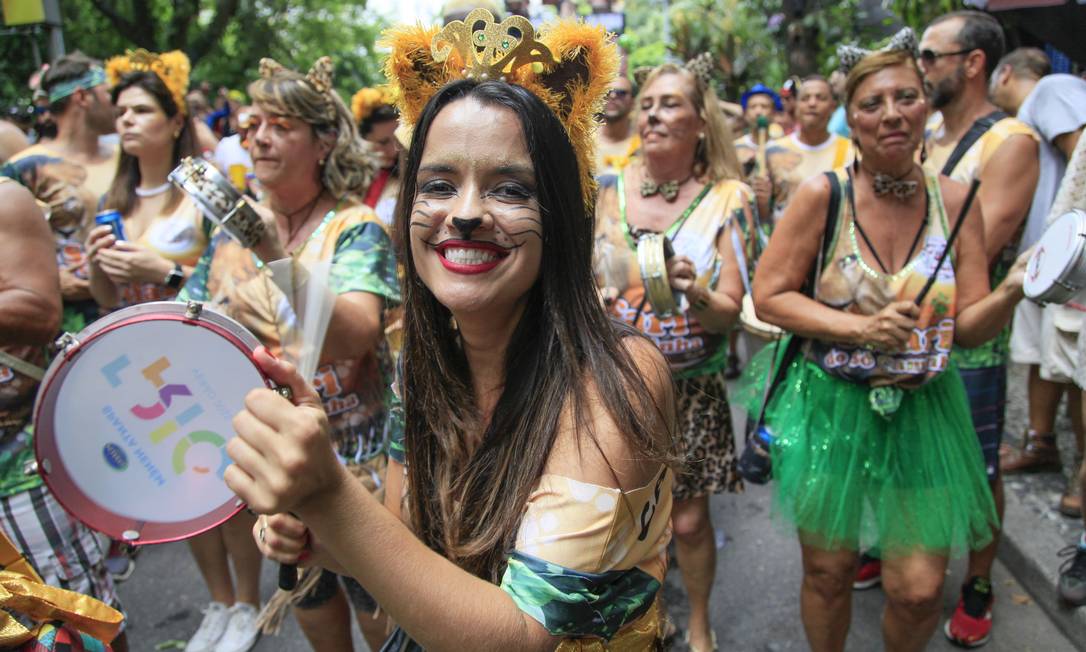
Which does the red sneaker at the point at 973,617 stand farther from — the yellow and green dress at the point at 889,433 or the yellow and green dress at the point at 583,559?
the yellow and green dress at the point at 583,559

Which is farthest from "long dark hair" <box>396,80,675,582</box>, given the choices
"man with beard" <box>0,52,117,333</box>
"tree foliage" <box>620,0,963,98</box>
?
"tree foliage" <box>620,0,963,98</box>

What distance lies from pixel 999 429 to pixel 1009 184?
0.99 m

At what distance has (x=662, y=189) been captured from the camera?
3463 millimetres

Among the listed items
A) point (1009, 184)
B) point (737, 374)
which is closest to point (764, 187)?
point (737, 374)

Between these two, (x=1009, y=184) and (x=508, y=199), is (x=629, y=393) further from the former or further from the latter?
(x=1009, y=184)

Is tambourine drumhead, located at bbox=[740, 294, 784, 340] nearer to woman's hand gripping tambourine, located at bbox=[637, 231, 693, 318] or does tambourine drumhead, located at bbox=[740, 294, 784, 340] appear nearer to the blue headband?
woman's hand gripping tambourine, located at bbox=[637, 231, 693, 318]

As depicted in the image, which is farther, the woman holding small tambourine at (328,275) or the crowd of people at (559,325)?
the woman holding small tambourine at (328,275)

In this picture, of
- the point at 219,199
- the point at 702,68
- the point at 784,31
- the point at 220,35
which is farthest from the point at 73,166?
the point at 220,35

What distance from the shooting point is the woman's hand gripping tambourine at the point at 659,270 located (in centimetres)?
266

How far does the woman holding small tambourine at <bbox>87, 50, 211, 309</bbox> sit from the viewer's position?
341cm

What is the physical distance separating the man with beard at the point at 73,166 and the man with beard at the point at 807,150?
4.50 metres

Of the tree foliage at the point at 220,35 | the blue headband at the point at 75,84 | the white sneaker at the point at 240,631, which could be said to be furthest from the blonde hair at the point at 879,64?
the tree foliage at the point at 220,35

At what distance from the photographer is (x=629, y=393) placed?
1.43 metres

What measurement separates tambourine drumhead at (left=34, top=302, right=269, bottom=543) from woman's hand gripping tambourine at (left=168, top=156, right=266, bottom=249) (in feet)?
2.10
